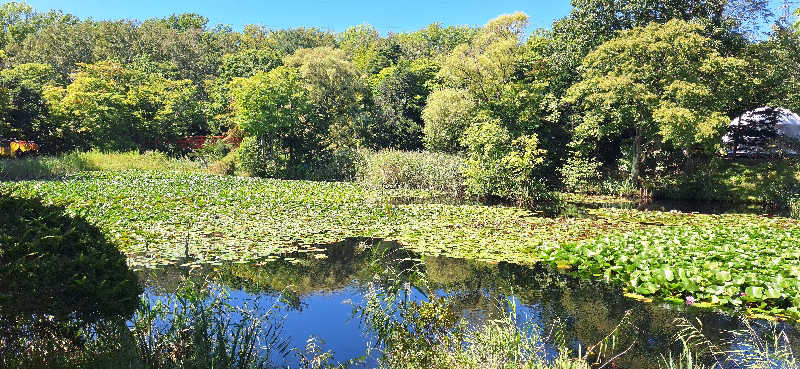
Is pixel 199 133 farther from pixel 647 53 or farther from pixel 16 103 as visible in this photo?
pixel 647 53

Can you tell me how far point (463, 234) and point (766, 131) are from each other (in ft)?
57.9

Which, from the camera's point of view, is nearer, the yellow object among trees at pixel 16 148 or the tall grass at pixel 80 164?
the tall grass at pixel 80 164

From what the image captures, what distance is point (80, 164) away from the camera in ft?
67.1

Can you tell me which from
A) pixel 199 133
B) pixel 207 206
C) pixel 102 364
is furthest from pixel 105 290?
pixel 199 133

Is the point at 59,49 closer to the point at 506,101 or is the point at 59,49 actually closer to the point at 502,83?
the point at 502,83

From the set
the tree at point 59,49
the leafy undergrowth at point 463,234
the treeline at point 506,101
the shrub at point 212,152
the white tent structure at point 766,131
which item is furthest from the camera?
the tree at point 59,49

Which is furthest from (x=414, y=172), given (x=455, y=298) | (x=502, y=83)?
(x=455, y=298)

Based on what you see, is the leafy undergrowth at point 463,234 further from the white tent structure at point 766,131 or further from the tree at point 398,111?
the tree at point 398,111

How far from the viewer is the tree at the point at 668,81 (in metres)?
16.2

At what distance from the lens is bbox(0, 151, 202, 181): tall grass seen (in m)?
17.8

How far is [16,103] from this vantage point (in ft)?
76.9

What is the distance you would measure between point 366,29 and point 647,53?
46884mm

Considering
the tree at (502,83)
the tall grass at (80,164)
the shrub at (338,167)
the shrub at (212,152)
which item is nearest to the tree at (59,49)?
the shrub at (212,152)

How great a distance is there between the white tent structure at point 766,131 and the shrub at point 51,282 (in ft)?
74.8
